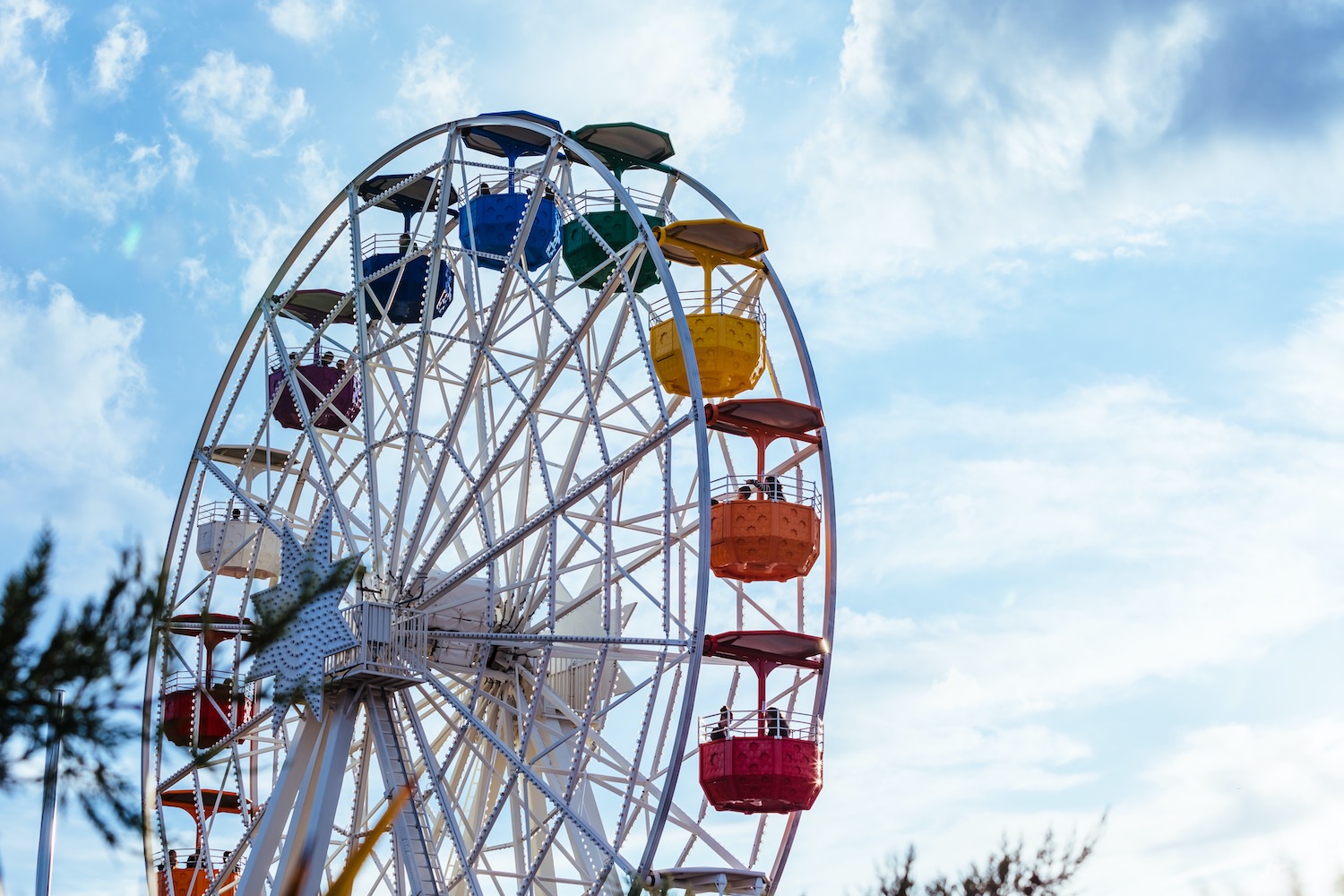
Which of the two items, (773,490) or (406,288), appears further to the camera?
(406,288)

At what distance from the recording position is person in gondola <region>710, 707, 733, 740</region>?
21650 mm

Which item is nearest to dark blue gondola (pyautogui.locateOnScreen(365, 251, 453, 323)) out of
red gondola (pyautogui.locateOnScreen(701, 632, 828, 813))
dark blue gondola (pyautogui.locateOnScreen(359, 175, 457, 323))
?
dark blue gondola (pyautogui.locateOnScreen(359, 175, 457, 323))

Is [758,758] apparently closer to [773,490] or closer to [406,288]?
[773,490]

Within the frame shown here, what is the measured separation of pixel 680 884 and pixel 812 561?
4113mm

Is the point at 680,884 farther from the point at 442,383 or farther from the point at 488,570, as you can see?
the point at 442,383

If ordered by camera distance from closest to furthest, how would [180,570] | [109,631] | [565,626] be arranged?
1. [109,631]
2. [565,626]
3. [180,570]

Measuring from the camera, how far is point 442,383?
2512 centimetres

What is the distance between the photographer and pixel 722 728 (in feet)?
71.4

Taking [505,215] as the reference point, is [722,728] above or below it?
below

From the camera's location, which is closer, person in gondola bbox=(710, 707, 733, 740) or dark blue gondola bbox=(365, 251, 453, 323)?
person in gondola bbox=(710, 707, 733, 740)

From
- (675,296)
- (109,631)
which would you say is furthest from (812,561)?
(109,631)

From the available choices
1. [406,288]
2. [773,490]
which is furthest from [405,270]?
[773,490]

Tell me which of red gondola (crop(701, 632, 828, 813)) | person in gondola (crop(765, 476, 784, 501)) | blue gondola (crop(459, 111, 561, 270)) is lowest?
red gondola (crop(701, 632, 828, 813))

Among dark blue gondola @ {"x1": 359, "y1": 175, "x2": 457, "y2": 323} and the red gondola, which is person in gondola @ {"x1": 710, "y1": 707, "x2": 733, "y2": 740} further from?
dark blue gondola @ {"x1": 359, "y1": 175, "x2": 457, "y2": 323}
